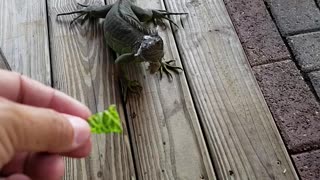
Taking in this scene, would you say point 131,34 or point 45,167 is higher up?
point 131,34

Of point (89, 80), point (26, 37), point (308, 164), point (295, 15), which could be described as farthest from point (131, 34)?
point (308, 164)

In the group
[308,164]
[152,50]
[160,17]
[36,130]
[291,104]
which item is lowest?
[308,164]

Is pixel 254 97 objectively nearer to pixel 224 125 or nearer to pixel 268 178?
pixel 224 125

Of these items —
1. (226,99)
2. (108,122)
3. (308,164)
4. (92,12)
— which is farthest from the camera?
(92,12)

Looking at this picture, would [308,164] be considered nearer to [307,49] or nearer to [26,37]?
[307,49]

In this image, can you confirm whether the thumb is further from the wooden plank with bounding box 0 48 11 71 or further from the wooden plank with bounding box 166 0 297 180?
the wooden plank with bounding box 0 48 11 71

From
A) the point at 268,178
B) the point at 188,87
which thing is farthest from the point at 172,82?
the point at 268,178

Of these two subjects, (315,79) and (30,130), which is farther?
(315,79)
